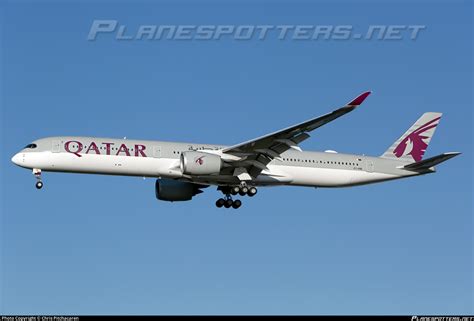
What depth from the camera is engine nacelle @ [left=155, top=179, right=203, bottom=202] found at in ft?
177

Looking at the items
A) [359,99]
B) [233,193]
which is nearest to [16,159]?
[233,193]

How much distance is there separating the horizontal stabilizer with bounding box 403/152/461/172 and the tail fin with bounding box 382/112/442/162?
2.01 m

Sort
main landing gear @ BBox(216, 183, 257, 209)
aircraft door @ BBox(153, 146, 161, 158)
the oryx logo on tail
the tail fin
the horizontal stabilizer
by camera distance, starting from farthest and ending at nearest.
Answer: the oryx logo on tail, the tail fin, main landing gear @ BBox(216, 183, 257, 209), the horizontal stabilizer, aircraft door @ BBox(153, 146, 161, 158)

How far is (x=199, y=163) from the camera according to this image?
48844 mm

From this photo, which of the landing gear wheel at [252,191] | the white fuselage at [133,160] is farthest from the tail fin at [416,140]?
the landing gear wheel at [252,191]

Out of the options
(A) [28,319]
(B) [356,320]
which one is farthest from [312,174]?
(A) [28,319]

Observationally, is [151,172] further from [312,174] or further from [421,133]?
[421,133]

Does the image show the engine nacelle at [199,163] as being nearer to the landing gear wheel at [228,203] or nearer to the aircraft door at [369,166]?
the landing gear wheel at [228,203]

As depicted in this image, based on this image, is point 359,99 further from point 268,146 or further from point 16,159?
point 16,159

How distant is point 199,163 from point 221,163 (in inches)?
57.0

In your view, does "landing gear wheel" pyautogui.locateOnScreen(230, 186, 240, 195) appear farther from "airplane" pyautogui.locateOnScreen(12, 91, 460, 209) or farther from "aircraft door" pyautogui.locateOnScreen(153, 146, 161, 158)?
"aircraft door" pyautogui.locateOnScreen(153, 146, 161, 158)

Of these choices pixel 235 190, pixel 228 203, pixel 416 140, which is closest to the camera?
pixel 235 190

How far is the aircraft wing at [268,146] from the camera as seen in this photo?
154ft

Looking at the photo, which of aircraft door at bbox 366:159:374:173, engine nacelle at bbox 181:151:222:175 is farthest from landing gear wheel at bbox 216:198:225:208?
aircraft door at bbox 366:159:374:173
